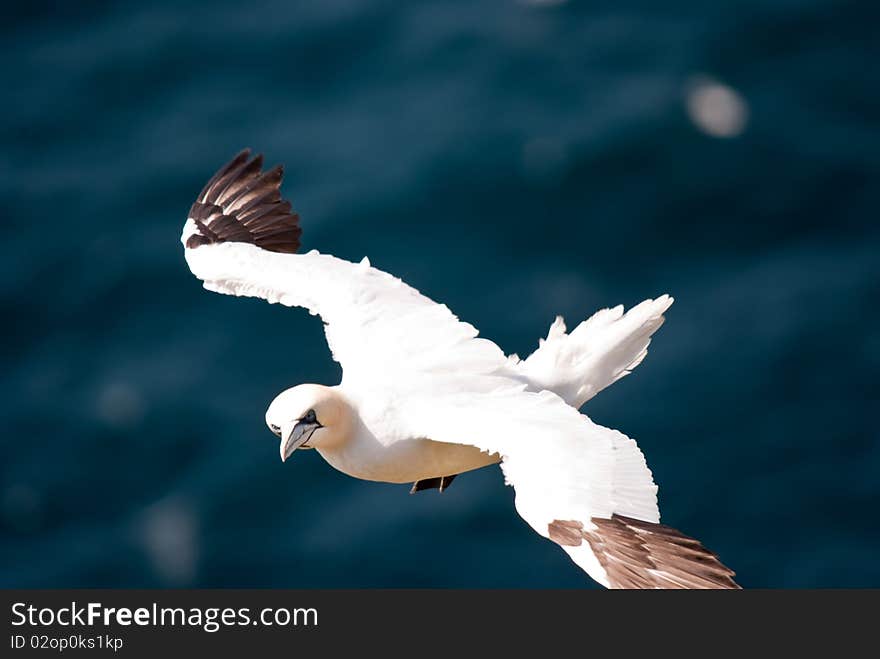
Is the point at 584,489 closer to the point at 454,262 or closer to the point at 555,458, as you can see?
the point at 555,458

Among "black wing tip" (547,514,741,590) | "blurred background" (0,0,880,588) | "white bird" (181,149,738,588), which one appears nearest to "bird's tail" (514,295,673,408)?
"white bird" (181,149,738,588)

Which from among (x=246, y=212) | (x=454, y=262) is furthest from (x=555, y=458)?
(x=454, y=262)

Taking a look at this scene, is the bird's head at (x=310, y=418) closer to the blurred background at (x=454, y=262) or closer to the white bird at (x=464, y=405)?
the white bird at (x=464, y=405)

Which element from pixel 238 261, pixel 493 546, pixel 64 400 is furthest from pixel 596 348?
pixel 64 400

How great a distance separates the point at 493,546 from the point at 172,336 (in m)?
5.78

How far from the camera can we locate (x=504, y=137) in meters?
27.7

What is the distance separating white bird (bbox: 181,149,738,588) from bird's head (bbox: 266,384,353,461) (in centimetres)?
1

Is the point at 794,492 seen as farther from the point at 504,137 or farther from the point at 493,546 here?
the point at 504,137

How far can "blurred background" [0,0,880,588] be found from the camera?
25422mm

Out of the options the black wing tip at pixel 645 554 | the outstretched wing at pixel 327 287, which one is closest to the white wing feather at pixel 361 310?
the outstretched wing at pixel 327 287

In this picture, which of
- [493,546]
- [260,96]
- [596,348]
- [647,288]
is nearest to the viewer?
[596,348]

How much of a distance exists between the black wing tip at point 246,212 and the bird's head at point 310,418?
10.6 ft

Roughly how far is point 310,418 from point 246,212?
4.10 metres

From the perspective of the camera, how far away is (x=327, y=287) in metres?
15.2
